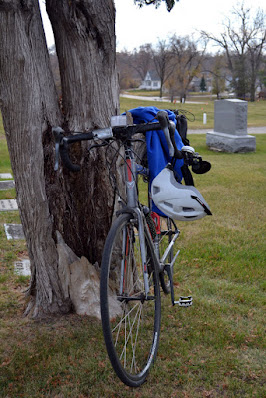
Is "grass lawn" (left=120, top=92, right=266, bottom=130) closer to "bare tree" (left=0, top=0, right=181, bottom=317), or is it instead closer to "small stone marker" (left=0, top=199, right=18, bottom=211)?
"small stone marker" (left=0, top=199, right=18, bottom=211)

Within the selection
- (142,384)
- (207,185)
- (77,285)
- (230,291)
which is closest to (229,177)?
(207,185)

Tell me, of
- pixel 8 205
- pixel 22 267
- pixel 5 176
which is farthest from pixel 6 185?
pixel 22 267

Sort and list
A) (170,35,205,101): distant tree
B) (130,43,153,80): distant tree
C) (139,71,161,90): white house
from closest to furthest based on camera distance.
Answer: (170,35,205,101): distant tree < (130,43,153,80): distant tree < (139,71,161,90): white house

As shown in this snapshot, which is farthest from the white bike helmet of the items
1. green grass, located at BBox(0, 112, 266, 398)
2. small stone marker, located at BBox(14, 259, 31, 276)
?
small stone marker, located at BBox(14, 259, 31, 276)

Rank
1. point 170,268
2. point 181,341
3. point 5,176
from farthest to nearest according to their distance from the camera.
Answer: point 5,176, point 170,268, point 181,341

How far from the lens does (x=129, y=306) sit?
12.0 ft

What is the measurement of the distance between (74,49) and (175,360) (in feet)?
7.02

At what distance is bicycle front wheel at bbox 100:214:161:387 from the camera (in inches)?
97.5

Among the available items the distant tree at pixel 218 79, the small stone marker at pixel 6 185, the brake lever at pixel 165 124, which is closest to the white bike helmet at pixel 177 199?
the brake lever at pixel 165 124

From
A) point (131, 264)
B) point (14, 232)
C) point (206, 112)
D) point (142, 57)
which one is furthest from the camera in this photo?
point (142, 57)

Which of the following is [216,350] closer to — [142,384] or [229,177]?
[142,384]

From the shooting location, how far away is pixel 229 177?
9.68 meters

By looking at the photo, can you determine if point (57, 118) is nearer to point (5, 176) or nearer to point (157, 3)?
point (157, 3)

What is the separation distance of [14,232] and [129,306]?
2.72 meters
